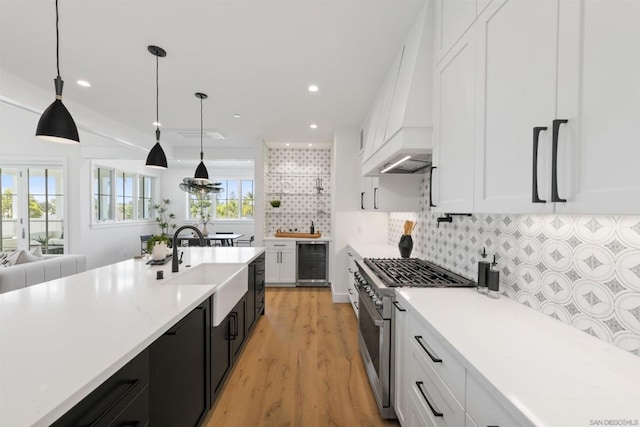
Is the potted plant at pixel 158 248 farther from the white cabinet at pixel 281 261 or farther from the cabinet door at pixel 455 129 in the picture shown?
the white cabinet at pixel 281 261

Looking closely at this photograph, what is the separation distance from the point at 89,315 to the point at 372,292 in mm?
1681

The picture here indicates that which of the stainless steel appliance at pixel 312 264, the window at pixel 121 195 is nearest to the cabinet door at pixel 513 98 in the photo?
the stainless steel appliance at pixel 312 264

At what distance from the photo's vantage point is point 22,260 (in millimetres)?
3424

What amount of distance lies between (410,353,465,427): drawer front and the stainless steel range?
338 millimetres

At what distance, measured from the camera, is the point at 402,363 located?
1709mm

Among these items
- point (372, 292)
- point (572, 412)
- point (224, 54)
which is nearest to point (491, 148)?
point (572, 412)

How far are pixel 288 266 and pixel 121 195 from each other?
486 cm

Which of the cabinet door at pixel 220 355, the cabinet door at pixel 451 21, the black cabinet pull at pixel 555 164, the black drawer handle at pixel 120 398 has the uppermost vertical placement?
the cabinet door at pixel 451 21

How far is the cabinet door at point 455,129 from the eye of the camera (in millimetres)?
1363

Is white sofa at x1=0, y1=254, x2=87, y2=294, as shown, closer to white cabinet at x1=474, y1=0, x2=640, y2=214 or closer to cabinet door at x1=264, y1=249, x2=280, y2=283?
cabinet door at x1=264, y1=249, x2=280, y2=283

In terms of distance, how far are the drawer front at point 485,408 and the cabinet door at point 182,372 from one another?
128cm

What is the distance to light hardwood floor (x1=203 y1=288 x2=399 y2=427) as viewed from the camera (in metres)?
1.95

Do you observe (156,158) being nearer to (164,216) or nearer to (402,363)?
(402,363)

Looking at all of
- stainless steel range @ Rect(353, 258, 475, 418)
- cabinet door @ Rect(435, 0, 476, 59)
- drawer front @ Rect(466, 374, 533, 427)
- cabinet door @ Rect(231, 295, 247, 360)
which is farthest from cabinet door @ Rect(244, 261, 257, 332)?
cabinet door @ Rect(435, 0, 476, 59)
